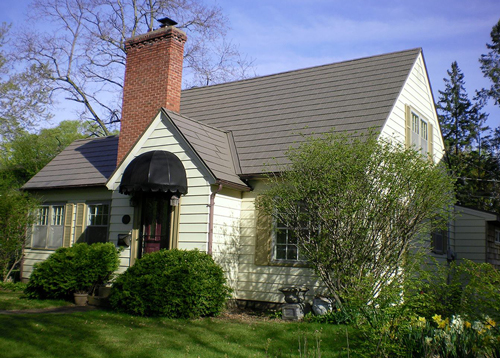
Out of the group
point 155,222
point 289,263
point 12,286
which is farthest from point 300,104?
point 12,286

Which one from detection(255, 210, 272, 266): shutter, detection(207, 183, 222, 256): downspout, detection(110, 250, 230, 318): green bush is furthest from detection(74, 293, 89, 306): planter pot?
detection(255, 210, 272, 266): shutter

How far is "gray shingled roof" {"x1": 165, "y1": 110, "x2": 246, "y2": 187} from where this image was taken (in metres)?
11.4

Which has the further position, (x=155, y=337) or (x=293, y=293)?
(x=293, y=293)

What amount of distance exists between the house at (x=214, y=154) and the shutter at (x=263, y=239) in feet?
0.10

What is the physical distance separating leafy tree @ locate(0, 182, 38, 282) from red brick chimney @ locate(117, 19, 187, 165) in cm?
374

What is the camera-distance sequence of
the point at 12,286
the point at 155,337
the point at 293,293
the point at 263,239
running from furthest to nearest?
1. the point at 12,286
2. the point at 263,239
3. the point at 293,293
4. the point at 155,337

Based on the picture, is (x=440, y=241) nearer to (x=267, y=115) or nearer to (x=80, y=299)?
(x=267, y=115)

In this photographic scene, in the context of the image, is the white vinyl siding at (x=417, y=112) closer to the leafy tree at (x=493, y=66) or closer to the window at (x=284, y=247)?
the window at (x=284, y=247)

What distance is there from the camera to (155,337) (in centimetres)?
780

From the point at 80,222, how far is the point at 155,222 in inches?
139

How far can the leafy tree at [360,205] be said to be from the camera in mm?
9023

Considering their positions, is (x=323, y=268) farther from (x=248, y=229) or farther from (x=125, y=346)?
(x=125, y=346)

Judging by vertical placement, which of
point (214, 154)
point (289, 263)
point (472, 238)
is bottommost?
point (289, 263)

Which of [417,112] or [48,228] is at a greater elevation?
[417,112]
